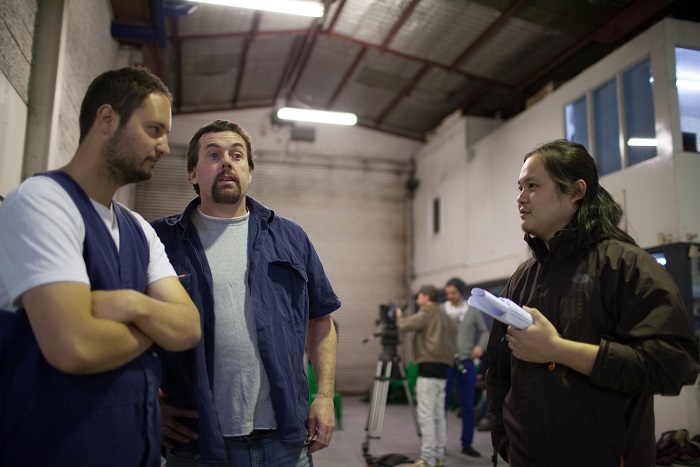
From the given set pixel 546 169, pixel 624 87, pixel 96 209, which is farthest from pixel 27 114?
pixel 624 87

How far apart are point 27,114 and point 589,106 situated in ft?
21.0

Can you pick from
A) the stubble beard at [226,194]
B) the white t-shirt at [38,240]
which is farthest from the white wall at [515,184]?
the white t-shirt at [38,240]

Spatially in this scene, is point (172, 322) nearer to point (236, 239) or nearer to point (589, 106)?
point (236, 239)

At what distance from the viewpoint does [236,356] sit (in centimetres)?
161

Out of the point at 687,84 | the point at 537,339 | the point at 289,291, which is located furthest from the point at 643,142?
the point at 289,291

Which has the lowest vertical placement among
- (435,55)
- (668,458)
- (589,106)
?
(668,458)

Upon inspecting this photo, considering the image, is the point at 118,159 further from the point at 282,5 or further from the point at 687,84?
the point at 687,84

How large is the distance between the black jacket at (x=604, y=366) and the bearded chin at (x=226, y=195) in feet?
3.32

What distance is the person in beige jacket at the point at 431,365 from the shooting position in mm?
4816

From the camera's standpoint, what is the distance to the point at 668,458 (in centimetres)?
500

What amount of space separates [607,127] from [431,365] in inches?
153

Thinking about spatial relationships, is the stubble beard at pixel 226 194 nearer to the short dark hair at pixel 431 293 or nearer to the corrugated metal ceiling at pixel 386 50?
the short dark hair at pixel 431 293

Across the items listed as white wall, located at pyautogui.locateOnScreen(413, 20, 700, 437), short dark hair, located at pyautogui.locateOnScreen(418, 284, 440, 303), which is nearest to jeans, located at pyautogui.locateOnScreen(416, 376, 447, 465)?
short dark hair, located at pyautogui.locateOnScreen(418, 284, 440, 303)

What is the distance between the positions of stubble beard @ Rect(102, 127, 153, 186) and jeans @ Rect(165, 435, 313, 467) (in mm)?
798
